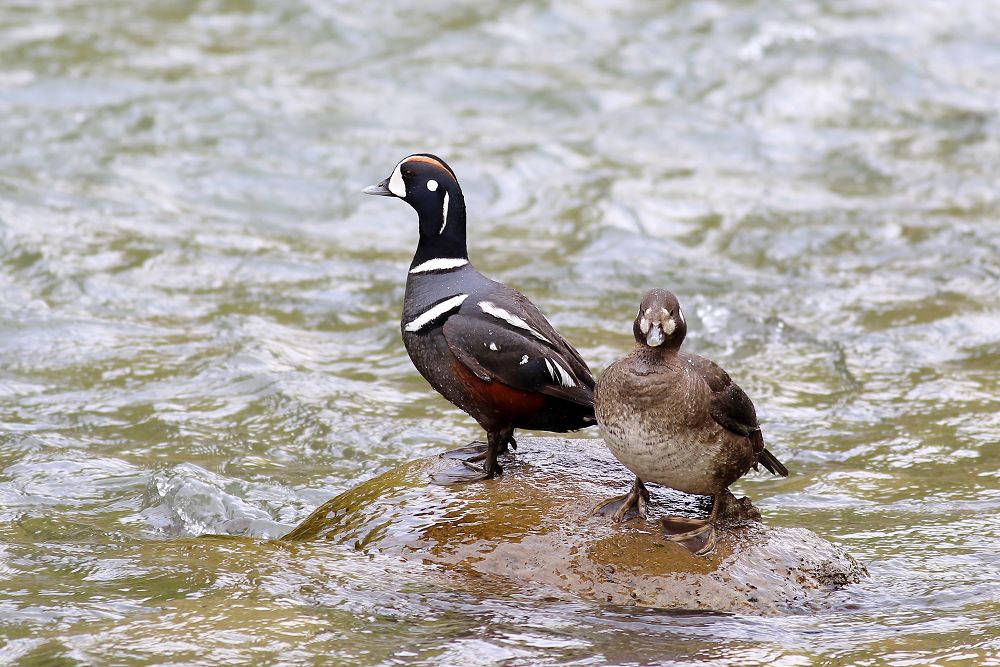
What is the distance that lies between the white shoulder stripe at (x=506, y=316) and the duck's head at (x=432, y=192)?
518mm

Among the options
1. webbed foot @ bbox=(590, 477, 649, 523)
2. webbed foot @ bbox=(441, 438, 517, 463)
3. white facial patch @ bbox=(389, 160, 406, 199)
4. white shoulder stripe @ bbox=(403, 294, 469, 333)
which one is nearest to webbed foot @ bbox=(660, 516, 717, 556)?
webbed foot @ bbox=(590, 477, 649, 523)

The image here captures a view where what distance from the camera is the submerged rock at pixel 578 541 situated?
19.5 ft

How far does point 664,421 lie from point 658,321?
16.7 inches

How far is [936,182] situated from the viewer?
46.7ft

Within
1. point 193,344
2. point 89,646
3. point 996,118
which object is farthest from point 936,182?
point 89,646

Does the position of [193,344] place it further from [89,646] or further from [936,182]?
[936,182]

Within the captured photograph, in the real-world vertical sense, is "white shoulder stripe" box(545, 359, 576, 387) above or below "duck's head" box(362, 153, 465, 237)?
below

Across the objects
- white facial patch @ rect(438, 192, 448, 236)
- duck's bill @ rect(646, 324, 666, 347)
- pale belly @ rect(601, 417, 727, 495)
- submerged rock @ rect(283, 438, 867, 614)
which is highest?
white facial patch @ rect(438, 192, 448, 236)

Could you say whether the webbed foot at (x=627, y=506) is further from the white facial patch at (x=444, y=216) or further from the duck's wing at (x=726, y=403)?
the white facial patch at (x=444, y=216)

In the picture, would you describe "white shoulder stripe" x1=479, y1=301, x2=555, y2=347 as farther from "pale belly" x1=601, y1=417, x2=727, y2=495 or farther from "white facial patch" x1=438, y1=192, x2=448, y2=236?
"pale belly" x1=601, y1=417, x2=727, y2=495

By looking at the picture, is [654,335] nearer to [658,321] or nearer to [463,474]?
[658,321]

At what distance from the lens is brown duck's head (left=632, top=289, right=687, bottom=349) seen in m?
5.67

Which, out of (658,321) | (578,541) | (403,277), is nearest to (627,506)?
(578,541)

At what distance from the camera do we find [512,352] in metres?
6.20
